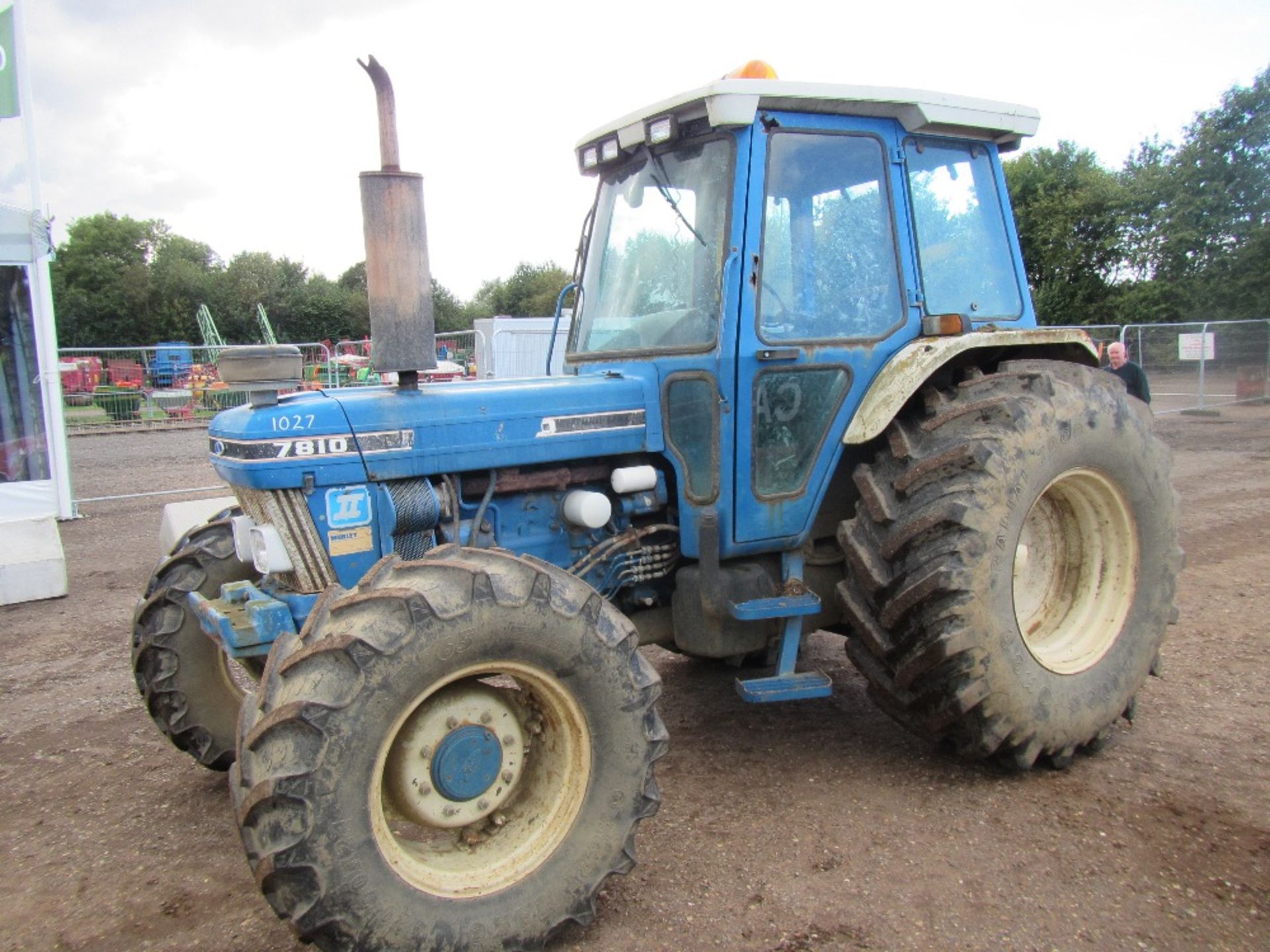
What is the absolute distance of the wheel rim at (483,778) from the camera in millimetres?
2627

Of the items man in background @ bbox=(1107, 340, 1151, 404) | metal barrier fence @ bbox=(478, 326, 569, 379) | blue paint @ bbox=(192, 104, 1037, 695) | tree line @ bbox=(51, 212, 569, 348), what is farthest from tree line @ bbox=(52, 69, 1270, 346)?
blue paint @ bbox=(192, 104, 1037, 695)

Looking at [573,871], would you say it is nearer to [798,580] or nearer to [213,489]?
[798,580]

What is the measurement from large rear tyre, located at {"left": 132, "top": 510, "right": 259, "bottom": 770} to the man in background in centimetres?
857

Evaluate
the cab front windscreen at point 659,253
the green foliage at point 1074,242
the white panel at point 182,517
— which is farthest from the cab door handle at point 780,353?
the green foliage at point 1074,242

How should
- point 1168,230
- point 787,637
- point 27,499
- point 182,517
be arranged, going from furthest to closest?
point 1168,230 < point 27,499 < point 182,517 < point 787,637

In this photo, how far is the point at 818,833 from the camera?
10.8ft

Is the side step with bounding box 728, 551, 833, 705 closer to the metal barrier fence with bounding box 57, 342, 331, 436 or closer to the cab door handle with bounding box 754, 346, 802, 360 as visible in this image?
the cab door handle with bounding box 754, 346, 802, 360

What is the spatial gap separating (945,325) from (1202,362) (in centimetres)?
1570

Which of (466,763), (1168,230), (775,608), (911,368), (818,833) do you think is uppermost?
(1168,230)

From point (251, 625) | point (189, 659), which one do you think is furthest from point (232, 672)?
point (251, 625)

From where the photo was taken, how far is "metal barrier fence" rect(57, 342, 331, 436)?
18.3 m

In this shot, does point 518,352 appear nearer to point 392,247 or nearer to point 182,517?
point 182,517

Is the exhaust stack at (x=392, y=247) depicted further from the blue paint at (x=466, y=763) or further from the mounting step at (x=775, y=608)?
the mounting step at (x=775, y=608)

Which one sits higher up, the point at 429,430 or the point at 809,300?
the point at 809,300
